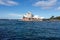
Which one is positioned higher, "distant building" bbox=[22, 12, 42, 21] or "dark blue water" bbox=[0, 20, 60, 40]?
"distant building" bbox=[22, 12, 42, 21]

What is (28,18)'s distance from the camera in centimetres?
14350

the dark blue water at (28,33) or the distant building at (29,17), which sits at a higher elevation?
the distant building at (29,17)

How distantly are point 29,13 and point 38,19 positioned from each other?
43.6ft

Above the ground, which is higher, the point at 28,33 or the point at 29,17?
the point at 29,17

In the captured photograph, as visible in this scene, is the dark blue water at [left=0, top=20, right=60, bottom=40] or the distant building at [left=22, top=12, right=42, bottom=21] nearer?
the dark blue water at [left=0, top=20, right=60, bottom=40]

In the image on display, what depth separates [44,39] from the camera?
70.4 ft

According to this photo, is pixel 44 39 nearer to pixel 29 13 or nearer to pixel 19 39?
pixel 19 39

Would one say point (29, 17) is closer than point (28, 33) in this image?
No

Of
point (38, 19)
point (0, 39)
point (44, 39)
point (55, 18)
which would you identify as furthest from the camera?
point (55, 18)

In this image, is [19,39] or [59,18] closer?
[19,39]

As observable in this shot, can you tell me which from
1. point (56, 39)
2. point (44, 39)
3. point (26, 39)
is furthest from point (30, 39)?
point (56, 39)

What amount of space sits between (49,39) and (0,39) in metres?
6.38

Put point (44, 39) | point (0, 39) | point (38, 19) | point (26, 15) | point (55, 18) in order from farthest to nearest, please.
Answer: point (55, 18) < point (38, 19) < point (26, 15) < point (44, 39) < point (0, 39)

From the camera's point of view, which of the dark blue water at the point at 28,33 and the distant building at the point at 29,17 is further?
the distant building at the point at 29,17
